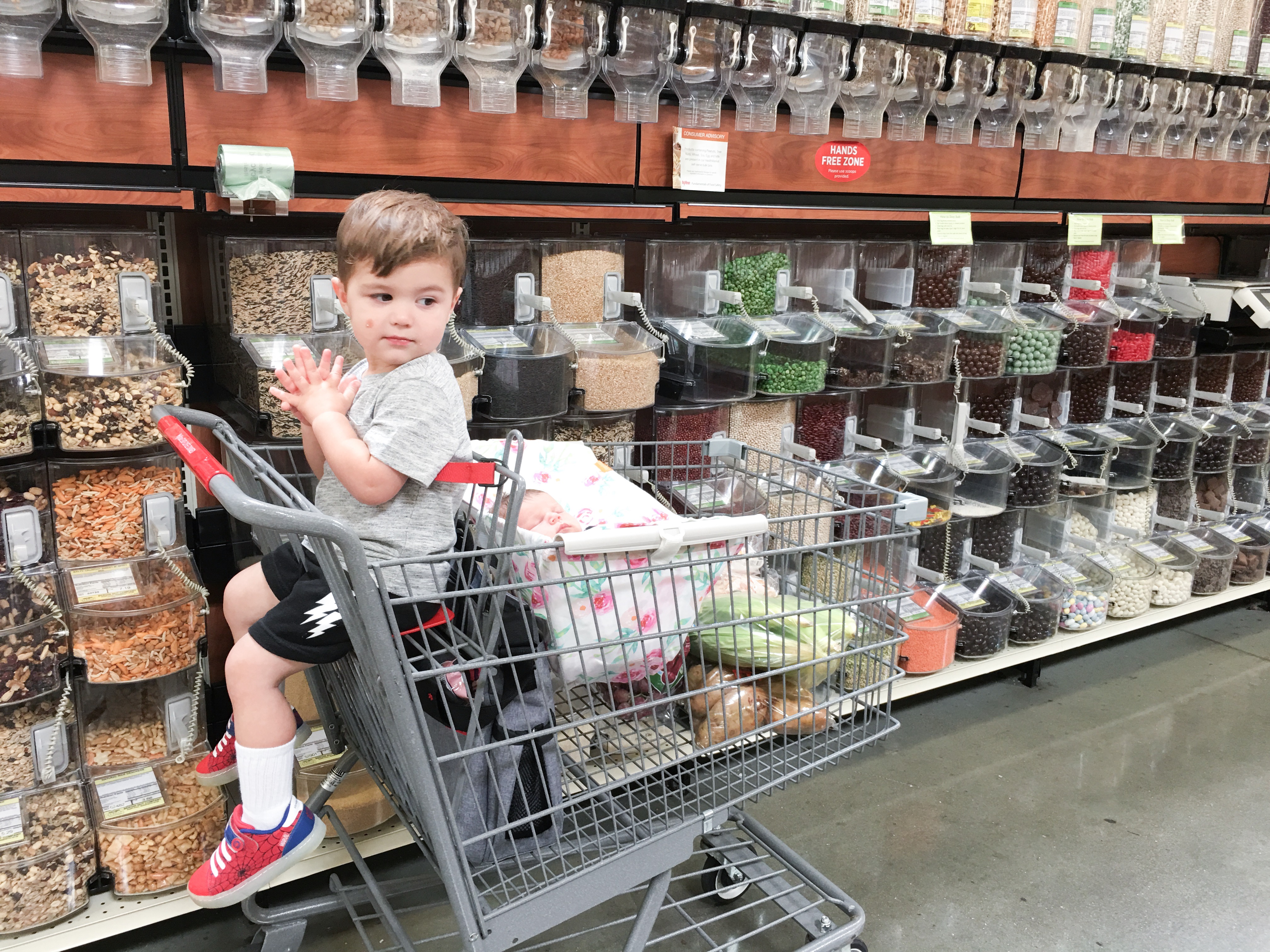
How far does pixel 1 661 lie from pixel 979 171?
2.47m

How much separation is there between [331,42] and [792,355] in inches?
48.1

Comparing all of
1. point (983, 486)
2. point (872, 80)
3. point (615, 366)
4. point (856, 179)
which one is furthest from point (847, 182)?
point (983, 486)

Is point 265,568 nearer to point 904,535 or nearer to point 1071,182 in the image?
point 904,535

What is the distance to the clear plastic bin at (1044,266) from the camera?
9.77 ft

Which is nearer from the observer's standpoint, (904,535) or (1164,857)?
(904,535)

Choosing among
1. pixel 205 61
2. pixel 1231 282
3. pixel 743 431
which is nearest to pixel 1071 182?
pixel 1231 282

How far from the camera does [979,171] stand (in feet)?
8.85

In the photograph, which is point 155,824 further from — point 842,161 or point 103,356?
point 842,161

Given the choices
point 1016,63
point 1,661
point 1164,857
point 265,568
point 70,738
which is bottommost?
point 1164,857

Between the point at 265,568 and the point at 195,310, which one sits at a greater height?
the point at 195,310

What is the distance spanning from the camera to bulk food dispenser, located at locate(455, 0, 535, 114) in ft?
5.97

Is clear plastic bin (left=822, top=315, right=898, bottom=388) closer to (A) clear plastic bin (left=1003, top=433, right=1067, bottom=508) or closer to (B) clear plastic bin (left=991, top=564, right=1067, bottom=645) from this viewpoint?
(A) clear plastic bin (left=1003, top=433, right=1067, bottom=508)

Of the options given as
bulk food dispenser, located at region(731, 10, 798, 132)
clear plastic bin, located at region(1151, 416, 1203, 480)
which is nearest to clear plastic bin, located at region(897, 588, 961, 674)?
clear plastic bin, located at region(1151, 416, 1203, 480)

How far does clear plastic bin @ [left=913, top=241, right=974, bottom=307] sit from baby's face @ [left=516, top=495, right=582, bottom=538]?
162 cm
